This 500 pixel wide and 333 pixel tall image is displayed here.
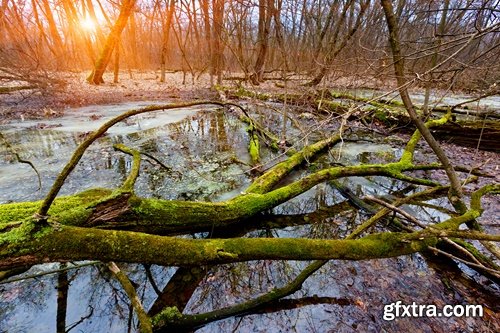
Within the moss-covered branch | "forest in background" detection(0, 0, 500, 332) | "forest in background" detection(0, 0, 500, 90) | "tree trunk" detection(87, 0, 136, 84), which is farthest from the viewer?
"tree trunk" detection(87, 0, 136, 84)

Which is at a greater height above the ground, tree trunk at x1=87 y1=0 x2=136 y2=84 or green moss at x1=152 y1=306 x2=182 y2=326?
tree trunk at x1=87 y1=0 x2=136 y2=84

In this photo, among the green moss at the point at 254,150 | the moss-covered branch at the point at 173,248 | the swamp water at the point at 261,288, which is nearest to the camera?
the moss-covered branch at the point at 173,248

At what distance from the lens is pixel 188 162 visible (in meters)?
6.34

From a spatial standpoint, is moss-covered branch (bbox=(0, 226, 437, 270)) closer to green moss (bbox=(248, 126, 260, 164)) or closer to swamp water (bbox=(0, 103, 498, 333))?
swamp water (bbox=(0, 103, 498, 333))

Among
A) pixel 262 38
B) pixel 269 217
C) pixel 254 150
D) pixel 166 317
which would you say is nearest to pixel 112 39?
pixel 262 38

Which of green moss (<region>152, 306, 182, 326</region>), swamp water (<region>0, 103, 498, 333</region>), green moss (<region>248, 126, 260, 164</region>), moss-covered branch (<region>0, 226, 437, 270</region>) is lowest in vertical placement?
swamp water (<region>0, 103, 498, 333</region>)

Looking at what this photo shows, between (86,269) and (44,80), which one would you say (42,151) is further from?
(44,80)

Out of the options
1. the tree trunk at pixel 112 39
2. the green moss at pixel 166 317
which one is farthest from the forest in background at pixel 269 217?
the tree trunk at pixel 112 39

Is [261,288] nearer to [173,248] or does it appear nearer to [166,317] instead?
[166,317]

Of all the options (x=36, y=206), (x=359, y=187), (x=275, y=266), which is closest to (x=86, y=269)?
(x=36, y=206)

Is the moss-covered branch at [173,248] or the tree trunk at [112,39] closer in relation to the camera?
the moss-covered branch at [173,248]

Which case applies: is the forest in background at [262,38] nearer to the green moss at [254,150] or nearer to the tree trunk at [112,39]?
the tree trunk at [112,39]

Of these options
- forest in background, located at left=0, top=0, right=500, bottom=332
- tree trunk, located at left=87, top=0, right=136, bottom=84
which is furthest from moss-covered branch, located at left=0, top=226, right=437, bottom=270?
tree trunk, located at left=87, top=0, right=136, bottom=84

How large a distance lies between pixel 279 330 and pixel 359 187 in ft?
11.0
